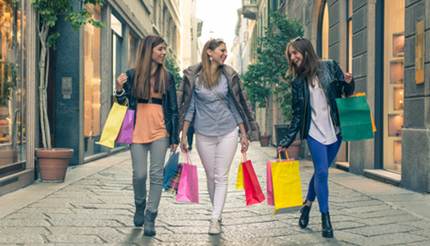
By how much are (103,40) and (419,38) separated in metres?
9.23

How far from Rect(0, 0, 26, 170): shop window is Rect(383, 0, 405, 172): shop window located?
580cm

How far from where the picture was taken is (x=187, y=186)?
5.36m

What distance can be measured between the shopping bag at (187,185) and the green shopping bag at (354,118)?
54.7 inches

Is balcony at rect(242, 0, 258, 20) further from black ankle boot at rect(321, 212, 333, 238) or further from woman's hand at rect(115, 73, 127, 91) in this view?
black ankle boot at rect(321, 212, 333, 238)

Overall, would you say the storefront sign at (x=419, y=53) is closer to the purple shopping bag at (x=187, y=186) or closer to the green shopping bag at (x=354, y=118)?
the green shopping bag at (x=354, y=118)

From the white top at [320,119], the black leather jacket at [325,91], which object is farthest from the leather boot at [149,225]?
the white top at [320,119]

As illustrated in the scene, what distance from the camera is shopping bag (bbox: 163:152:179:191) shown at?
538 centimetres

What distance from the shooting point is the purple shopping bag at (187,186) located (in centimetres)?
532

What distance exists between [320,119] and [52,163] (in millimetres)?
5025

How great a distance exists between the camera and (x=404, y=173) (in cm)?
848

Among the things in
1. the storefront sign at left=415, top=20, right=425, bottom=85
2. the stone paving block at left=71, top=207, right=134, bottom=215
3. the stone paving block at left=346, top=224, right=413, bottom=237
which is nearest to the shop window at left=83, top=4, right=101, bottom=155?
the stone paving block at left=71, top=207, right=134, bottom=215

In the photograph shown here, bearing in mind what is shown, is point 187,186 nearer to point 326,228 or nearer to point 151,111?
point 151,111

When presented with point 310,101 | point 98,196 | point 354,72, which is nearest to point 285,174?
point 310,101

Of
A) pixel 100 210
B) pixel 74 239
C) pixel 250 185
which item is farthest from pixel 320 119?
pixel 100 210
